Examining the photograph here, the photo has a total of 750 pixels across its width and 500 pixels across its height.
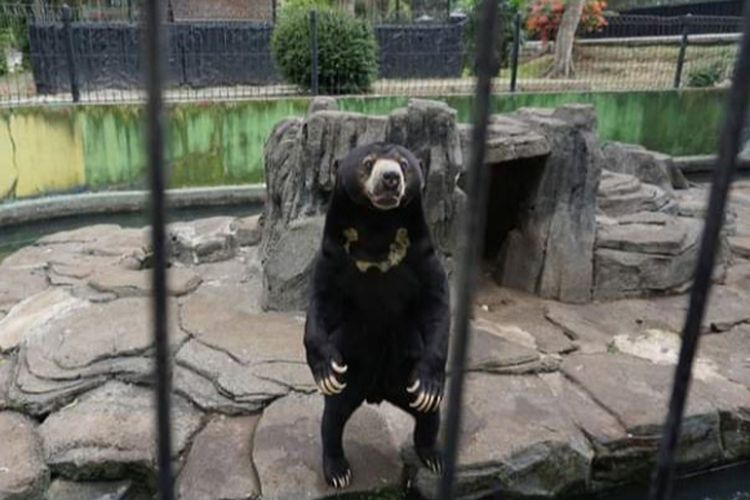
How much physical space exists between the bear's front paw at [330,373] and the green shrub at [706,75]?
1003 centimetres

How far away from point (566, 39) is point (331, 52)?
A: 17.8 ft

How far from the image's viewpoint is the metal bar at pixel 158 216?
652 mm

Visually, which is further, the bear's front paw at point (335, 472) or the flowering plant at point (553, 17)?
the flowering plant at point (553, 17)

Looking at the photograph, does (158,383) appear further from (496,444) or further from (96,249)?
(96,249)

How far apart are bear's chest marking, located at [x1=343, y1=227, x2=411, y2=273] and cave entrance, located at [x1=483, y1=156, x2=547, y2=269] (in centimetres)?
210

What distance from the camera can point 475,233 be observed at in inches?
29.8

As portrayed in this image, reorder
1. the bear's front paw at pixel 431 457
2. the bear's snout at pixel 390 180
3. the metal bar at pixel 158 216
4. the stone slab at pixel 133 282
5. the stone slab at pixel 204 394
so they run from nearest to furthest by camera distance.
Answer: the metal bar at pixel 158 216 → the bear's snout at pixel 390 180 → the bear's front paw at pixel 431 457 → the stone slab at pixel 204 394 → the stone slab at pixel 133 282

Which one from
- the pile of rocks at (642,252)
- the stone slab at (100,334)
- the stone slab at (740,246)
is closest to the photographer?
the stone slab at (100,334)

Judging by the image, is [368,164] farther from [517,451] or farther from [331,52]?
[331,52]

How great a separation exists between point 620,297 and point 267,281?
207 cm

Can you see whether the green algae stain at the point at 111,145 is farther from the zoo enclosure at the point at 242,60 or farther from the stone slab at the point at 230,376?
the stone slab at the point at 230,376

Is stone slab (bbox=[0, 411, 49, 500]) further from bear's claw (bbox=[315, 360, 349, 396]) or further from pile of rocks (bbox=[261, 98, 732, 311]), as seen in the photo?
pile of rocks (bbox=[261, 98, 732, 311])

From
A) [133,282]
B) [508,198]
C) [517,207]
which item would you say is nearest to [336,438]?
[133,282]

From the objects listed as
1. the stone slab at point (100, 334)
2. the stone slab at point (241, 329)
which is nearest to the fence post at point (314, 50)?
the stone slab at point (241, 329)
